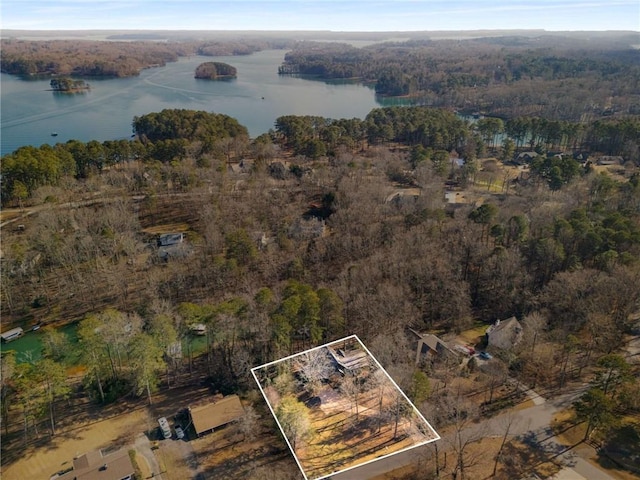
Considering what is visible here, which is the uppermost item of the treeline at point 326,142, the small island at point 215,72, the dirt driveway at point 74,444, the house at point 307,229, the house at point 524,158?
the small island at point 215,72

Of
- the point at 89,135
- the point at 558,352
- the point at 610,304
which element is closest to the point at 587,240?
the point at 610,304

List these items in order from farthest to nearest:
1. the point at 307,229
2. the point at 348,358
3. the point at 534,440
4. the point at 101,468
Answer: the point at 307,229 → the point at 534,440 → the point at 101,468 → the point at 348,358

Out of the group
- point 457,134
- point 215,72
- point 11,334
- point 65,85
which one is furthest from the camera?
point 215,72

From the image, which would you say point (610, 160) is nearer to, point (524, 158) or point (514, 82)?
point (524, 158)

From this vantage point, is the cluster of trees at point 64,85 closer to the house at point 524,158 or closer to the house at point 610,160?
the house at point 524,158

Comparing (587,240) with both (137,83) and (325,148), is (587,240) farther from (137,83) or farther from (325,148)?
(137,83)

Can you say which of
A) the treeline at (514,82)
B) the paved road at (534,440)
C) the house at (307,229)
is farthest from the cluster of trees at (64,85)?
the paved road at (534,440)

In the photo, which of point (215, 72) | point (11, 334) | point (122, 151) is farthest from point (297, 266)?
point (215, 72)
